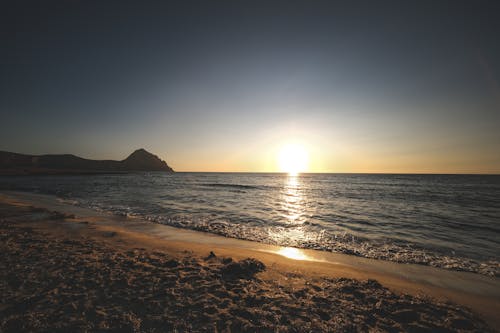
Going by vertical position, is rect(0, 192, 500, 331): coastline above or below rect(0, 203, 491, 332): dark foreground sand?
below

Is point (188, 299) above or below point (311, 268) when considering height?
above

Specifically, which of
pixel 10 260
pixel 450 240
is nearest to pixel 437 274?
pixel 450 240

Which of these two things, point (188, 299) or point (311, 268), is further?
point (311, 268)

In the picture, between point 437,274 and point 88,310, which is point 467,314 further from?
point 88,310

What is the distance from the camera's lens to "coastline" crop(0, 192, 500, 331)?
463 centimetres

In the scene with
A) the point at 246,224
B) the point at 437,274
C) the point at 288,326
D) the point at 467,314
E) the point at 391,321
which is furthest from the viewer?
the point at 246,224

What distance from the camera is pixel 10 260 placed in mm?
5383

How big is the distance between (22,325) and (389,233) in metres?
14.1

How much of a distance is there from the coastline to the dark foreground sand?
2.7 inches

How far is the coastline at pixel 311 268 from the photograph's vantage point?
15.2ft

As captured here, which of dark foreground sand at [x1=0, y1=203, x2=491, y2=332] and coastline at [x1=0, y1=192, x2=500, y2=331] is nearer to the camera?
dark foreground sand at [x1=0, y1=203, x2=491, y2=332]

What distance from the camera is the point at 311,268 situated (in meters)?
6.16

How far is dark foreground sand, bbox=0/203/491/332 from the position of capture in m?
3.37

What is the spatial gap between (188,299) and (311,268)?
12.6 feet
